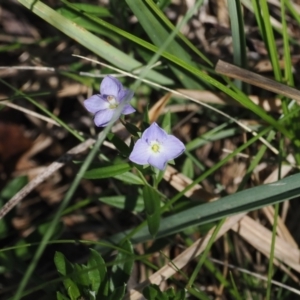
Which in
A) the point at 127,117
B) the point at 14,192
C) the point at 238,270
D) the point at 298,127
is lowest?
the point at 14,192

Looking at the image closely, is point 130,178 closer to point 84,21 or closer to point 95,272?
point 95,272

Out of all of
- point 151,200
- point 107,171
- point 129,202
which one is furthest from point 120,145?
point 129,202

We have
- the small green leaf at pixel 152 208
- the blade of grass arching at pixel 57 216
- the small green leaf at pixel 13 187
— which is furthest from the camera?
the small green leaf at pixel 13 187

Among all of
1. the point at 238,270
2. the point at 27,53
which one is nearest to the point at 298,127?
the point at 238,270

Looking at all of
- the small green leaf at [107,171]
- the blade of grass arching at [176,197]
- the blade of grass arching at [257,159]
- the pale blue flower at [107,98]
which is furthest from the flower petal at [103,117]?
the blade of grass arching at [257,159]

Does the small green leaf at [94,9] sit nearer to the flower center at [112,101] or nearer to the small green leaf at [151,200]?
the flower center at [112,101]

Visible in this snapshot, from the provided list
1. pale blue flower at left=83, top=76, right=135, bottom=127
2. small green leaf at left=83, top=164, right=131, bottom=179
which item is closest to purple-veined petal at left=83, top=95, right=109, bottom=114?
pale blue flower at left=83, top=76, right=135, bottom=127

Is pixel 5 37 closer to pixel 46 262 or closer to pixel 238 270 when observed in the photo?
pixel 46 262
